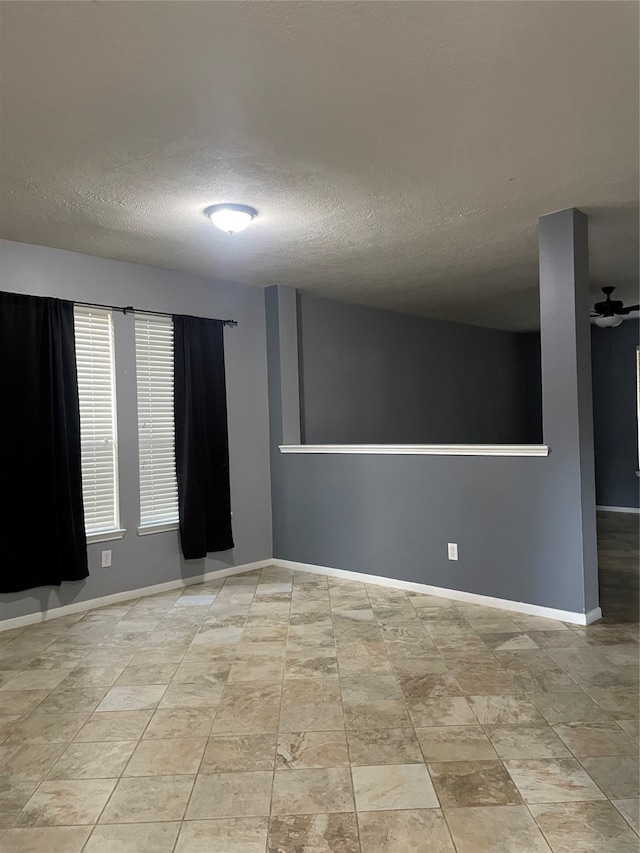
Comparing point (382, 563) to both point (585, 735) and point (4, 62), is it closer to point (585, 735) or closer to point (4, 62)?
point (585, 735)

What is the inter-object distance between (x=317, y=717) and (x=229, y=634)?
1.21 meters

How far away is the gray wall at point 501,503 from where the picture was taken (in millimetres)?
3670

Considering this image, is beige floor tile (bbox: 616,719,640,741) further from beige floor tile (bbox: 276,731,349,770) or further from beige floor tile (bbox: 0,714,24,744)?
beige floor tile (bbox: 0,714,24,744)

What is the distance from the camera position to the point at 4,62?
6.64 ft

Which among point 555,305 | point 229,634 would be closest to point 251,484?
point 229,634

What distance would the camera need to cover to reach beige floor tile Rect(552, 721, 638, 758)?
2.26 metres

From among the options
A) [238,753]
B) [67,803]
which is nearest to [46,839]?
[67,803]

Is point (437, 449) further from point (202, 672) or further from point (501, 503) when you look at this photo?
point (202, 672)

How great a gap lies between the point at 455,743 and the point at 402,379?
16.5 feet

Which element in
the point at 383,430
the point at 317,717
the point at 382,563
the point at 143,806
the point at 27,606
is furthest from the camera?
the point at 383,430

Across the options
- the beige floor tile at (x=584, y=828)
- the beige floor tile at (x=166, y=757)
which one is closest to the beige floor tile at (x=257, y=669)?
the beige floor tile at (x=166, y=757)

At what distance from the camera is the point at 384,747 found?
2338 mm

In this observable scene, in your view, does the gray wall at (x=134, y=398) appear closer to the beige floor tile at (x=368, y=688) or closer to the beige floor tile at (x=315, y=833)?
the beige floor tile at (x=368, y=688)

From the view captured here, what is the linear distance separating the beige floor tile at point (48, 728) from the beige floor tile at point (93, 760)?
0.12 meters
